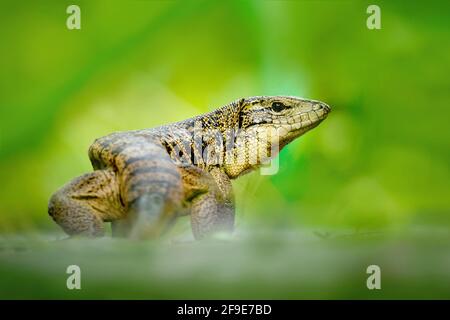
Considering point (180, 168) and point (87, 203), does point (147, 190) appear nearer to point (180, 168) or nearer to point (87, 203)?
point (180, 168)

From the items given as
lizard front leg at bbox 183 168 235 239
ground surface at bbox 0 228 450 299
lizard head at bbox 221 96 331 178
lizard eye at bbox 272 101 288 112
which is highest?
lizard eye at bbox 272 101 288 112

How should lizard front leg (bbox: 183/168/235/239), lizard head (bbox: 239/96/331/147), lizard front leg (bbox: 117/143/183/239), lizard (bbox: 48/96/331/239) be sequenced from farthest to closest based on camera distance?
lizard head (bbox: 239/96/331/147) → lizard front leg (bbox: 183/168/235/239) → lizard (bbox: 48/96/331/239) → lizard front leg (bbox: 117/143/183/239)

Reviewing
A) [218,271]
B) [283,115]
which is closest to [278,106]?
[283,115]

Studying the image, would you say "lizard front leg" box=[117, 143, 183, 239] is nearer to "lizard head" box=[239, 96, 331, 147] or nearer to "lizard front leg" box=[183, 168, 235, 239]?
"lizard front leg" box=[183, 168, 235, 239]

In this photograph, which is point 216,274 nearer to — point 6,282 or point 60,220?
point 6,282

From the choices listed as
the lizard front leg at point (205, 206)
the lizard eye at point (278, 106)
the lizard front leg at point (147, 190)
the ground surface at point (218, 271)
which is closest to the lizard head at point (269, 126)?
the lizard eye at point (278, 106)

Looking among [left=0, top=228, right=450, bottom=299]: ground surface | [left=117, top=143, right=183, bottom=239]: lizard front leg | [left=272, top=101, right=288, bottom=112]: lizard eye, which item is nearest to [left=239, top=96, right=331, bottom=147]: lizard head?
[left=272, top=101, right=288, bottom=112]: lizard eye
